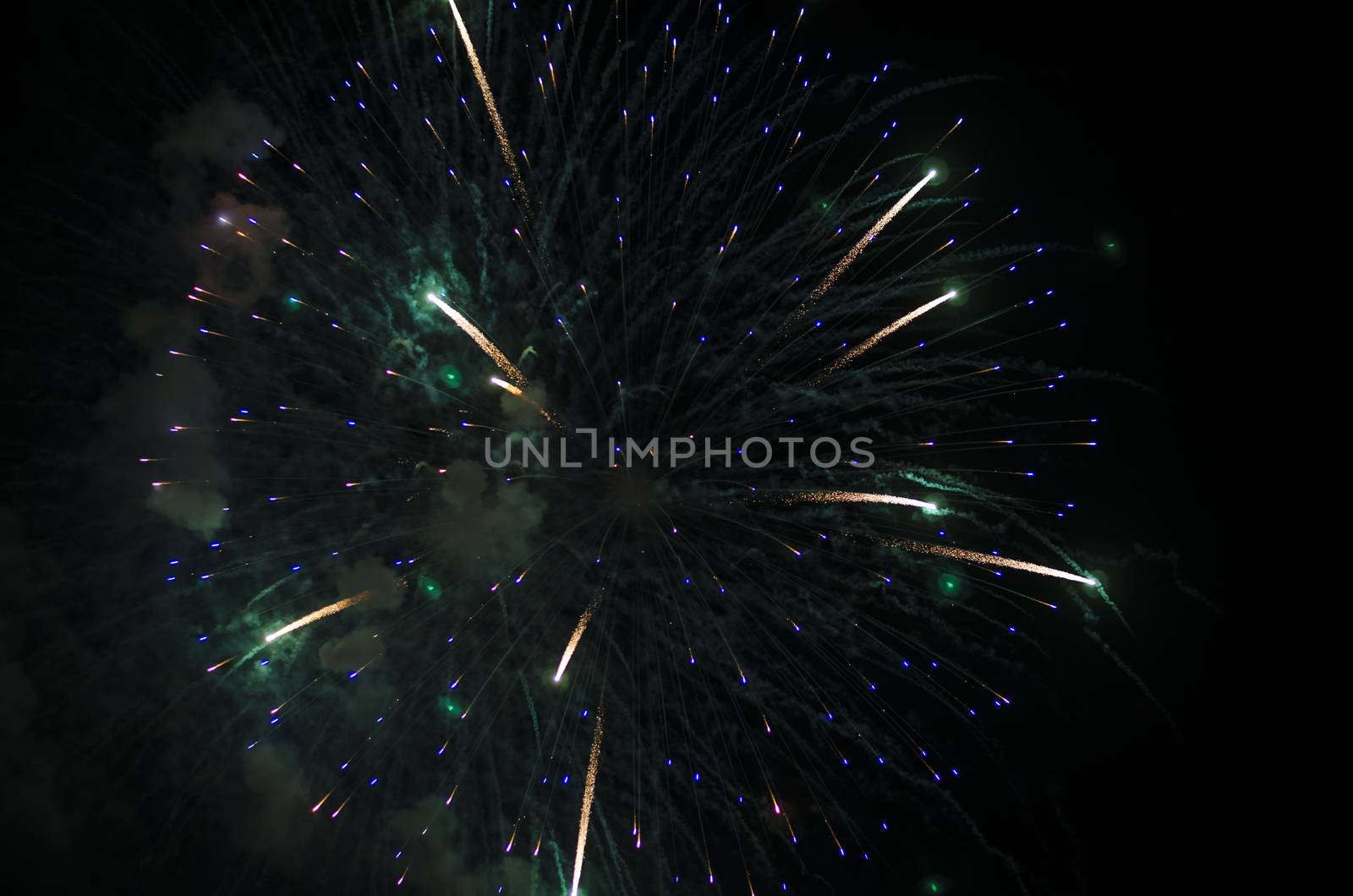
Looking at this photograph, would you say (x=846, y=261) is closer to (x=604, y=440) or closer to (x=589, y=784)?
(x=604, y=440)

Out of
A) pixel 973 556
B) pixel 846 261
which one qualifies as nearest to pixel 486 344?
pixel 846 261

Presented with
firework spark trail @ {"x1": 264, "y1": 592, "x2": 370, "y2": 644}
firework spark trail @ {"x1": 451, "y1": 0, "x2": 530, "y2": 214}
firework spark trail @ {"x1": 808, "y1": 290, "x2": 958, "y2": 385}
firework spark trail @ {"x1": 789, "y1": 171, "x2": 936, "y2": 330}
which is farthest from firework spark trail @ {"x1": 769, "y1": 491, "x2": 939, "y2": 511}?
firework spark trail @ {"x1": 264, "y1": 592, "x2": 370, "y2": 644}

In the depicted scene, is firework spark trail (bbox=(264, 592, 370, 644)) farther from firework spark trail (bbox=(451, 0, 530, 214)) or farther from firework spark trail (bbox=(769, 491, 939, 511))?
firework spark trail (bbox=(769, 491, 939, 511))

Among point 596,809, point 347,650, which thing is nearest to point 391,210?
point 347,650

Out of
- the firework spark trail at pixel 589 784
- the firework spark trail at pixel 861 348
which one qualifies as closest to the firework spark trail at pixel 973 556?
the firework spark trail at pixel 861 348

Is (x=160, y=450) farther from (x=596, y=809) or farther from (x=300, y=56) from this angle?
(x=596, y=809)

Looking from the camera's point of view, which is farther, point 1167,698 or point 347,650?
point 1167,698
